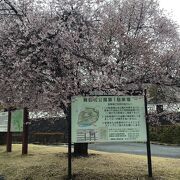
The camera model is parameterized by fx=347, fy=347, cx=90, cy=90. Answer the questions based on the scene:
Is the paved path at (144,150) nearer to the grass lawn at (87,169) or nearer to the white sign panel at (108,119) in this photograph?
the grass lawn at (87,169)

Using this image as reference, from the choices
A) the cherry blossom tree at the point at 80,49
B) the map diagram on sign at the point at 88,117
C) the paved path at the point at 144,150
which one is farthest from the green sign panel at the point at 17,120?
the map diagram on sign at the point at 88,117

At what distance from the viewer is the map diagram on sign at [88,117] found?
29.8 feet

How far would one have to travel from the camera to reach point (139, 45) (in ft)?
30.8

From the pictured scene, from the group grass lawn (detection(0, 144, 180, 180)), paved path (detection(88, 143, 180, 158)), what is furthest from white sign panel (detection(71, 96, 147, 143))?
paved path (detection(88, 143, 180, 158))

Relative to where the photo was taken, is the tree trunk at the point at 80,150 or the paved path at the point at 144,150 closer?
the tree trunk at the point at 80,150

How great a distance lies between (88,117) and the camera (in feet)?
30.0

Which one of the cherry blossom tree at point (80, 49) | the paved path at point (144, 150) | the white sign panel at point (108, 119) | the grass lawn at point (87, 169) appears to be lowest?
the grass lawn at point (87, 169)

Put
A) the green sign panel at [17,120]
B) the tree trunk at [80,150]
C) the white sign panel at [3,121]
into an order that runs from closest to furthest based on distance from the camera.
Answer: the tree trunk at [80,150] < the green sign panel at [17,120] < the white sign panel at [3,121]

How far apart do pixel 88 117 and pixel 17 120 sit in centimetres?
701

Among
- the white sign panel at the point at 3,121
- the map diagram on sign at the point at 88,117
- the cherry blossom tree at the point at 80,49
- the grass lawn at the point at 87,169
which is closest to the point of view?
the cherry blossom tree at the point at 80,49

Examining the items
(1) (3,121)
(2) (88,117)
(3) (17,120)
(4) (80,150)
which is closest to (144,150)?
(4) (80,150)

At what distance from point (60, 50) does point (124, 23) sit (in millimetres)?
2404

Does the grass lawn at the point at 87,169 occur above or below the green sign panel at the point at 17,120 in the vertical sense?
below

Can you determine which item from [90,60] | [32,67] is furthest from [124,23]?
[32,67]
